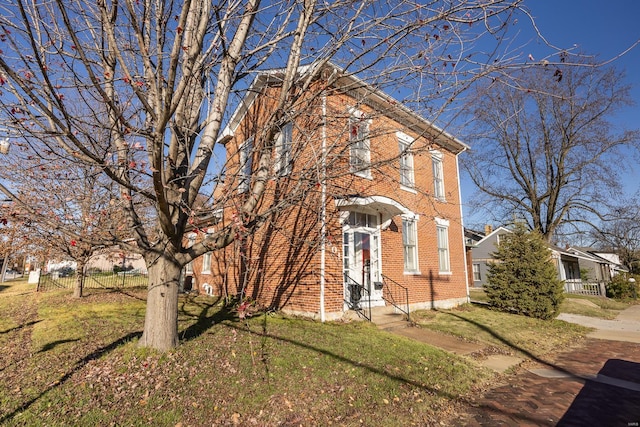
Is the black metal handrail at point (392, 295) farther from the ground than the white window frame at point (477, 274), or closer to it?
closer to it

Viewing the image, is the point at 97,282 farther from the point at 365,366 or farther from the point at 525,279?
the point at 525,279

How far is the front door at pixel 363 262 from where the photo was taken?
32.7 feet

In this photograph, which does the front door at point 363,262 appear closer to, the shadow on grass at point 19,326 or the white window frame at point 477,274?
the shadow on grass at point 19,326

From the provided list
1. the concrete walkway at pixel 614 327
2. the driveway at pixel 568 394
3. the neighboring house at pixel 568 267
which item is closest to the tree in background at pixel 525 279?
the concrete walkway at pixel 614 327

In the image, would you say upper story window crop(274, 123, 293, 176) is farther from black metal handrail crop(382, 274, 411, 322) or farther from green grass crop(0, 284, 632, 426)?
black metal handrail crop(382, 274, 411, 322)

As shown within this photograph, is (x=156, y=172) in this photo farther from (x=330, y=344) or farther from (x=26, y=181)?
(x=26, y=181)

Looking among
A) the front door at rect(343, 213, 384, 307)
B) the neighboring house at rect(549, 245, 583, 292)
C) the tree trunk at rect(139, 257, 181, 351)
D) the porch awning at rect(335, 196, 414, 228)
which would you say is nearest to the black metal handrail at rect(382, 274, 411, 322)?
the front door at rect(343, 213, 384, 307)

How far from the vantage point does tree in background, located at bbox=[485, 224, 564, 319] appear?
41.8ft

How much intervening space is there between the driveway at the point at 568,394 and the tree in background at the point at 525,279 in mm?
3863

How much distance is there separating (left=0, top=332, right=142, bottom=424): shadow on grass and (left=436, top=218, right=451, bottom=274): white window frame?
1094 centimetres

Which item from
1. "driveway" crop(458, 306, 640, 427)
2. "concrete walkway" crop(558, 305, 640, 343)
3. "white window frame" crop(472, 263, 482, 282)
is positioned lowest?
"driveway" crop(458, 306, 640, 427)

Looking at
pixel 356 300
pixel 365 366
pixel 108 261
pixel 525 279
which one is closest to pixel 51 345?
pixel 365 366

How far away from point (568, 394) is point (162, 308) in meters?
6.70

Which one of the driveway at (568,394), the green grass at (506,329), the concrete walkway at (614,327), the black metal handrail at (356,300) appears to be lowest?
the driveway at (568,394)
